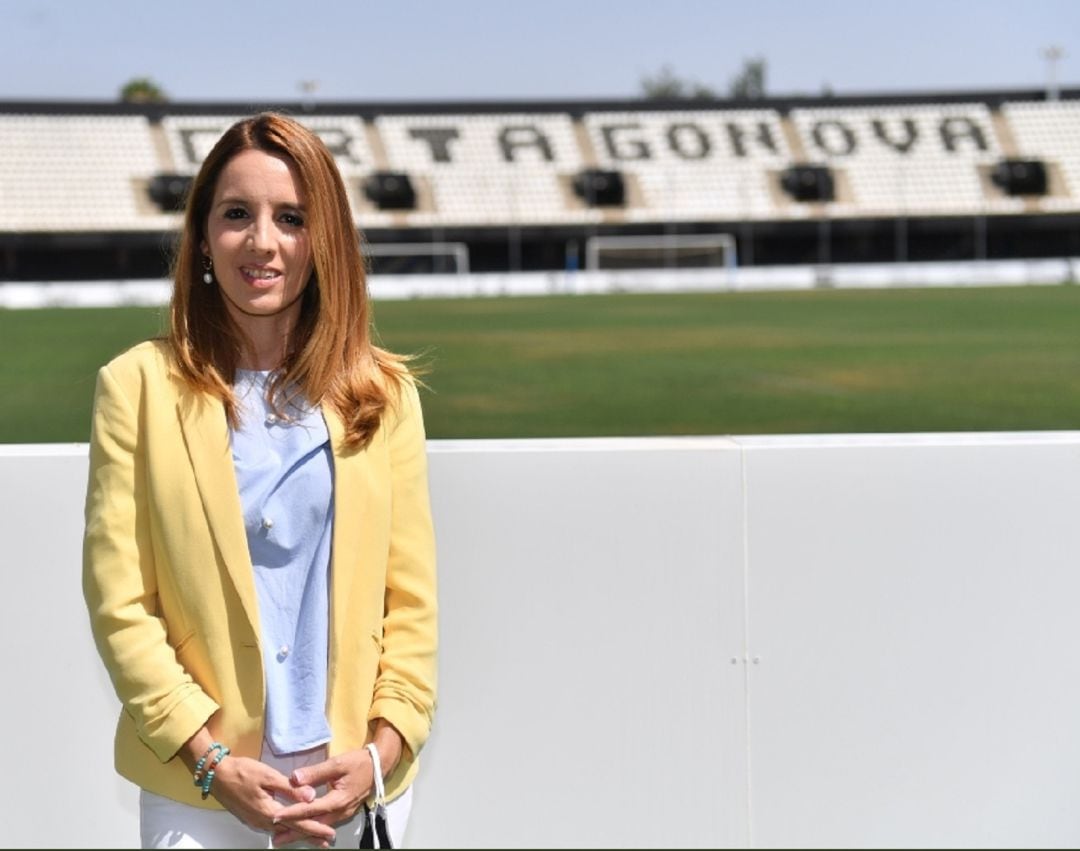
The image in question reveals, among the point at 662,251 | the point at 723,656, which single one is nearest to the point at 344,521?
the point at 723,656

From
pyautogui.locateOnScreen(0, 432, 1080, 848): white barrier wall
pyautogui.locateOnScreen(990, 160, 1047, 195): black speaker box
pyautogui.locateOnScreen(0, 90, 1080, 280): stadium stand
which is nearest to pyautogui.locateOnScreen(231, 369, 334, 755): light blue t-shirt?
pyautogui.locateOnScreen(0, 432, 1080, 848): white barrier wall

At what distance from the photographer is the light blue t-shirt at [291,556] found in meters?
2.26

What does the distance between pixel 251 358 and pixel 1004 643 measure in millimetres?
1788

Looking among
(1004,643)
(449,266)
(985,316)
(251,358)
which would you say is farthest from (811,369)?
(449,266)

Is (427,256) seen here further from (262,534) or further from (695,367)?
(262,534)

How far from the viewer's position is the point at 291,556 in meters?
2.29

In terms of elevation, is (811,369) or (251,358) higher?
(811,369)

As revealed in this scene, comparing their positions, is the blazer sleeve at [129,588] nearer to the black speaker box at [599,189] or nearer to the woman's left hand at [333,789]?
the woman's left hand at [333,789]

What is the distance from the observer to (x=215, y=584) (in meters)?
2.22

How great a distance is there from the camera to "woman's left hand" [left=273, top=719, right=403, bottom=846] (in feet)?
7.06

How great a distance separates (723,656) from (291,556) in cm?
130

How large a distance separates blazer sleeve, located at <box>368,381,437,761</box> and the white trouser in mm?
128

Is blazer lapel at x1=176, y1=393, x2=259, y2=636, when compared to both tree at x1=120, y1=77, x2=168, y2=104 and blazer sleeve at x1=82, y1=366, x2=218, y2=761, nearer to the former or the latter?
blazer sleeve at x1=82, y1=366, x2=218, y2=761

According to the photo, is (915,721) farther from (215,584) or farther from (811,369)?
(811,369)
